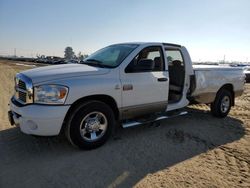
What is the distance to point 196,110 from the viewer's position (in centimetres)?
805

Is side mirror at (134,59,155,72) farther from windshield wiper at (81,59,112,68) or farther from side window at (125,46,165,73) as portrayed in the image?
windshield wiper at (81,59,112,68)

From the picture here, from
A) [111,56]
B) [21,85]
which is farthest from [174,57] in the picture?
[21,85]

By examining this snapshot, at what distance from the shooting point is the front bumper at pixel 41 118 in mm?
3908

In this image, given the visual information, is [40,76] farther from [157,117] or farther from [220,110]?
[220,110]

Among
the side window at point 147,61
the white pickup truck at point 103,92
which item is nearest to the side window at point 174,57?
the white pickup truck at point 103,92

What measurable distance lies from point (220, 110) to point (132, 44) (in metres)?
3.38

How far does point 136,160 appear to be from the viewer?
4.11 metres

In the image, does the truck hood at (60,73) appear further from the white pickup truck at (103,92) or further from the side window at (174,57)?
the side window at (174,57)

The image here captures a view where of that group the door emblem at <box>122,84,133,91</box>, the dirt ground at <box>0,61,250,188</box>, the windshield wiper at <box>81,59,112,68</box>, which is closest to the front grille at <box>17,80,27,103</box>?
the dirt ground at <box>0,61,250,188</box>

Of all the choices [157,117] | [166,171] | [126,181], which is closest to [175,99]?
[157,117]

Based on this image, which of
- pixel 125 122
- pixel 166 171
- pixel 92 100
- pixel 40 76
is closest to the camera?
pixel 166 171

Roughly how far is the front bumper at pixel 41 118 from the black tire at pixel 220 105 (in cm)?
455

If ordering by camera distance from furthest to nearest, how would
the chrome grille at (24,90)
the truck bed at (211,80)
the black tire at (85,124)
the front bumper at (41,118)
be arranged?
the truck bed at (211,80), the black tire at (85,124), the chrome grille at (24,90), the front bumper at (41,118)

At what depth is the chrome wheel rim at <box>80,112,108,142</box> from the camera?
14.4 feet
